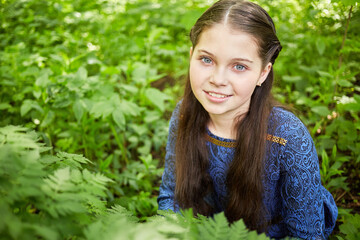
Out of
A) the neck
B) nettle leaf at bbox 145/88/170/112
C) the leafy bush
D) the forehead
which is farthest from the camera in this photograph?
nettle leaf at bbox 145/88/170/112

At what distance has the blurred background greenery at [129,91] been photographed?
242cm

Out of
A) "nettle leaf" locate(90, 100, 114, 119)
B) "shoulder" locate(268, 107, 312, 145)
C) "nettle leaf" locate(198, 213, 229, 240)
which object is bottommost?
"nettle leaf" locate(90, 100, 114, 119)

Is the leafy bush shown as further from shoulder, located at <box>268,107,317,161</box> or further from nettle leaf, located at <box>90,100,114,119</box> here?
nettle leaf, located at <box>90,100,114,119</box>

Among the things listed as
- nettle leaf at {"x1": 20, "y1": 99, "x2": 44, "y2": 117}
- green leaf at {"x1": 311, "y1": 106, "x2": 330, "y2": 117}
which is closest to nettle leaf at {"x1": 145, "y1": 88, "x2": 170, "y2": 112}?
nettle leaf at {"x1": 20, "y1": 99, "x2": 44, "y2": 117}

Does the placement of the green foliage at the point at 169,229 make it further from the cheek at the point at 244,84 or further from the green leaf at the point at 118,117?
the green leaf at the point at 118,117

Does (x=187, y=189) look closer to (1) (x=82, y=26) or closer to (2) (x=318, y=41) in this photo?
(2) (x=318, y=41)

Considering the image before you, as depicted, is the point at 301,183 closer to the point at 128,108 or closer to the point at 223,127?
the point at 223,127

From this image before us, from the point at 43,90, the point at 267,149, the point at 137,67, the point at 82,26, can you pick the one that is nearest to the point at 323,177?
the point at 267,149

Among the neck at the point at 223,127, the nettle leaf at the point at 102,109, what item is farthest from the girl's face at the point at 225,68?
the nettle leaf at the point at 102,109

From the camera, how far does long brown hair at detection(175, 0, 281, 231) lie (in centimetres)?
160

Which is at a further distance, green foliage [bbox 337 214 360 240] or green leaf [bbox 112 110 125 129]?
green leaf [bbox 112 110 125 129]

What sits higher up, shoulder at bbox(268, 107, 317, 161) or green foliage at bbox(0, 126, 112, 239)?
green foliage at bbox(0, 126, 112, 239)

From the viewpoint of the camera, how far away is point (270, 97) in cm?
193

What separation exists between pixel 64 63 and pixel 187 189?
1.70 metres
